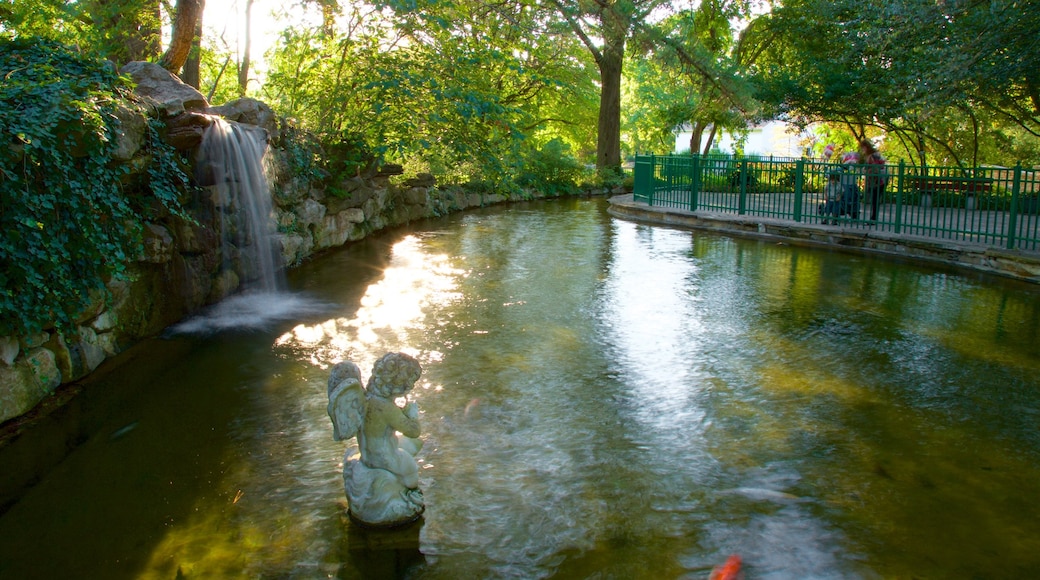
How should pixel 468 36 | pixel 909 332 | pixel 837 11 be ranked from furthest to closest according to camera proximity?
pixel 837 11 < pixel 468 36 < pixel 909 332

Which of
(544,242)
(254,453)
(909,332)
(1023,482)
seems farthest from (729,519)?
(544,242)

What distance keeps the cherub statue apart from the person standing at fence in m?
12.7

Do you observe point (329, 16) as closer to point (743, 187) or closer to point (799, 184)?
point (743, 187)

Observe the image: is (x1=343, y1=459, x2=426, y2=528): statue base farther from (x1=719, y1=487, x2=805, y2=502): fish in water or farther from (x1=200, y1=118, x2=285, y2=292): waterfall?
(x1=200, y1=118, x2=285, y2=292): waterfall

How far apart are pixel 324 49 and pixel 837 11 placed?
1185 centimetres

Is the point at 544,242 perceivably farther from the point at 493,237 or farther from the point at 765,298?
the point at 765,298

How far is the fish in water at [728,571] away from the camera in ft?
12.8

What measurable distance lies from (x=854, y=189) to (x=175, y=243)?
13.0 m

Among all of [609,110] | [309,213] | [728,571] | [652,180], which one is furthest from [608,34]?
[728,571]

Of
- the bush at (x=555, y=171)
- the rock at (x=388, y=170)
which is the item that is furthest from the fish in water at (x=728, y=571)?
the bush at (x=555, y=171)

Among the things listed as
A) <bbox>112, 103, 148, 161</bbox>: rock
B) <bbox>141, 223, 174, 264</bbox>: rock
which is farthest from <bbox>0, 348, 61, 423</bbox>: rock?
<bbox>112, 103, 148, 161</bbox>: rock

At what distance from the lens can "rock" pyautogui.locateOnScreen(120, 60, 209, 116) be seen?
334 inches

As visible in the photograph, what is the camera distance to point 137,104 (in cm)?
760

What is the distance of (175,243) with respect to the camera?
336 inches
